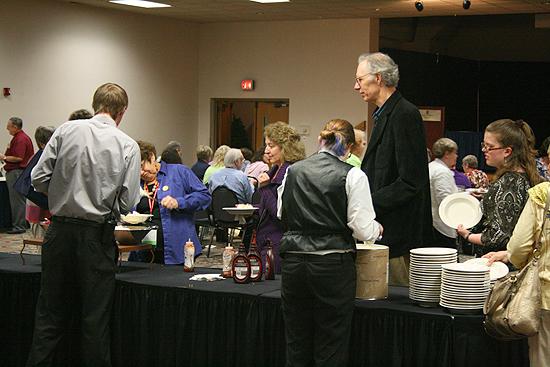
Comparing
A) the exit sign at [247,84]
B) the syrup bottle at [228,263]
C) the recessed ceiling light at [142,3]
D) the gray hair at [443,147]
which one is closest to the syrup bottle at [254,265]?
the syrup bottle at [228,263]

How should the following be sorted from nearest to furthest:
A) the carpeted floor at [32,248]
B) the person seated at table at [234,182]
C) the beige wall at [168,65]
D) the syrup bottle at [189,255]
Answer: the syrup bottle at [189,255], the carpeted floor at [32,248], the person seated at table at [234,182], the beige wall at [168,65]

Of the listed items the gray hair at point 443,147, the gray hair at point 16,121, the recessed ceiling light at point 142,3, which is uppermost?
the recessed ceiling light at point 142,3

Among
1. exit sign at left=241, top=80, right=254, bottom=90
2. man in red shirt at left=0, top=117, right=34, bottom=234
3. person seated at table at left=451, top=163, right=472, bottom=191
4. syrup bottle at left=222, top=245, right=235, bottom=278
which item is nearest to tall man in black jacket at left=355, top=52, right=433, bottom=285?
syrup bottle at left=222, top=245, right=235, bottom=278

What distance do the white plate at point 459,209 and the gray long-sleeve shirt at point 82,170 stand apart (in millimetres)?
1791

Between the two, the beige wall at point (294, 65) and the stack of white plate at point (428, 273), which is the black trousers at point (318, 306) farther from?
the beige wall at point (294, 65)

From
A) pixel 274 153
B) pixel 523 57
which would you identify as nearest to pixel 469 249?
pixel 274 153

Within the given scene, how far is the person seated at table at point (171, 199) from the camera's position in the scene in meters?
3.96

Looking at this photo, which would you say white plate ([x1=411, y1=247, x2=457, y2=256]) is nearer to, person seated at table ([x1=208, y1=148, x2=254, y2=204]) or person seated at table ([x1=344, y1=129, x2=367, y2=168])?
person seated at table ([x1=344, y1=129, x2=367, y2=168])

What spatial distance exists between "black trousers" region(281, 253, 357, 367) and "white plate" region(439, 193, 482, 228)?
966mm

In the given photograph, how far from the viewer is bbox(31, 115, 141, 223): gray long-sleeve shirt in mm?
2984

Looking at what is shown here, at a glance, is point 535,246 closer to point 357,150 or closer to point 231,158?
point 357,150

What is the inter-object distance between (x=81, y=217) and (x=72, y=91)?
27.1 feet

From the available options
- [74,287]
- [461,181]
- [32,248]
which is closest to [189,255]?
[74,287]

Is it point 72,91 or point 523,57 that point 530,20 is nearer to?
point 523,57
